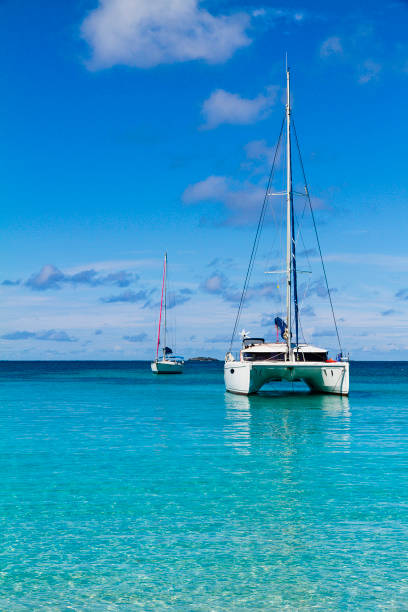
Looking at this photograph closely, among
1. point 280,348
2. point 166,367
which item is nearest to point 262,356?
point 280,348

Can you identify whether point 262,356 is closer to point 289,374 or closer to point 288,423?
point 289,374

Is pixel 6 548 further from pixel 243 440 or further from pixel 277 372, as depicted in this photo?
pixel 277 372

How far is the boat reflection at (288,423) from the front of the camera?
19.9m

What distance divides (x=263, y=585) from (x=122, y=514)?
13.0 feet

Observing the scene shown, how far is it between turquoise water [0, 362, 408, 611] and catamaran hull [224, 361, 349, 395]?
42.9 feet

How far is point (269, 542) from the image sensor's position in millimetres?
9078

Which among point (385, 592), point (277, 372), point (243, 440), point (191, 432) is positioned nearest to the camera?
point (385, 592)

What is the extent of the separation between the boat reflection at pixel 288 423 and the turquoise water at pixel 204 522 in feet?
0.81

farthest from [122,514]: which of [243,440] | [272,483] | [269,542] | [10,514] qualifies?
[243,440]

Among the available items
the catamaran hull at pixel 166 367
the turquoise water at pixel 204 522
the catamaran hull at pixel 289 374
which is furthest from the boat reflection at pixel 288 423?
the catamaran hull at pixel 166 367

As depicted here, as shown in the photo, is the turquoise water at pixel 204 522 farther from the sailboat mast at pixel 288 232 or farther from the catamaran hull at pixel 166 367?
the catamaran hull at pixel 166 367

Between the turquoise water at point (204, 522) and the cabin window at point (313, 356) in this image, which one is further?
the cabin window at point (313, 356)

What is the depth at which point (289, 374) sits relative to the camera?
36.2m

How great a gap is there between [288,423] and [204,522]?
52.8 feet
